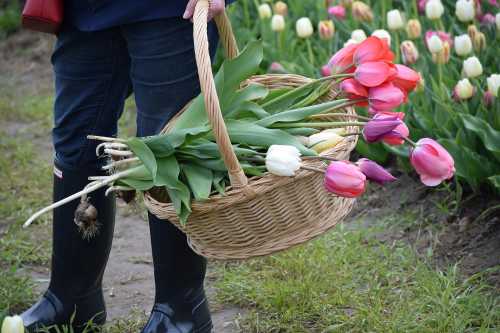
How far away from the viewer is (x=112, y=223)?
2.20 metres

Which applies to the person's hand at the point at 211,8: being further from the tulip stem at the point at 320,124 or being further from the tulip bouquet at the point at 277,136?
the tulip stem at the point at 320,124

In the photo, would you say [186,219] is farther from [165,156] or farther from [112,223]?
[112,223]

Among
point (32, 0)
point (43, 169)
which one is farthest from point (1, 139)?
point (32, 0)

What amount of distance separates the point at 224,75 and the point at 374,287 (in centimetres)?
88

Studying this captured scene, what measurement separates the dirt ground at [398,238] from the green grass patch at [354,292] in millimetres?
71

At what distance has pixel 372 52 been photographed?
5.91 feet

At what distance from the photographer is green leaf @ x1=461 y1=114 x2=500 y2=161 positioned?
8.43ft

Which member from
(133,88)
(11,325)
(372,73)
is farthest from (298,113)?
(11,325)

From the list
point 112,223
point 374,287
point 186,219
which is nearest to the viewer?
point 186,219

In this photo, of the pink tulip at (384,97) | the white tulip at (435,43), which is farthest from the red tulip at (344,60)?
the white tulip at (435,43)

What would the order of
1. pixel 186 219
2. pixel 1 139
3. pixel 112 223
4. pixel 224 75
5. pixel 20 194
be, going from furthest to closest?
pixel 1 139
pixel 20 194
pixel 112 223
pixel 224 75
pixel 186 219

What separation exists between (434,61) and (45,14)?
4.95 feet

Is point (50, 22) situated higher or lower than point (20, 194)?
higher

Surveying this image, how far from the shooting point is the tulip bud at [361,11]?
3.33 m
